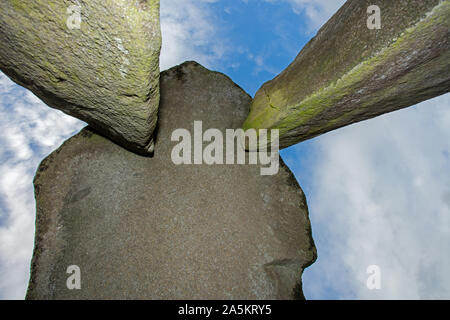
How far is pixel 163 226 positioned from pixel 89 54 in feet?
4.59

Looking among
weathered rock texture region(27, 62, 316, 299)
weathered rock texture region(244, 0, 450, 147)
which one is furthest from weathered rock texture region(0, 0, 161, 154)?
weathered rock texture region(244, 0, 450, 147)

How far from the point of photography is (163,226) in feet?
6.76

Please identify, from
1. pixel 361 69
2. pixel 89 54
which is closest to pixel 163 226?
pixel 89 54

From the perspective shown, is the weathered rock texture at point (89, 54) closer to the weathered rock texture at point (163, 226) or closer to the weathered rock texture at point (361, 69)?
the weathered rock texture at point (163, 226)

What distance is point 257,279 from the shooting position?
6.65 feet

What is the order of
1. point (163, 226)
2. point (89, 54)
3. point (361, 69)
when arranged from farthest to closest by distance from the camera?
point (163, 226) < point (361, 69) < point (89, 54)

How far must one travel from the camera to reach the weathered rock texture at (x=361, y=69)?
1.14 metres

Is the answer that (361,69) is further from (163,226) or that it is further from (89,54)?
(163,226)

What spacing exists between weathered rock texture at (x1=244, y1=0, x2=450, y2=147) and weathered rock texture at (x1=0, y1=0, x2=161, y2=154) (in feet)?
3.25

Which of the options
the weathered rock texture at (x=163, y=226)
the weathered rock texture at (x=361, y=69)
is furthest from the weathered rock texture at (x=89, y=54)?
the weathered rock texture at (x=361, y=69)

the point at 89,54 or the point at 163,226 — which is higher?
the point at 89,54

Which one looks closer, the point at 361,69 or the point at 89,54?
the point at 89,54

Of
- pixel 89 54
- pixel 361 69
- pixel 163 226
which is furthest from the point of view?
pixel 163 226

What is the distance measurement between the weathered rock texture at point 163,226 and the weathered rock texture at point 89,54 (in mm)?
758
